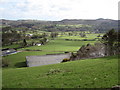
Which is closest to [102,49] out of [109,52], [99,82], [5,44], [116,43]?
[109,52]

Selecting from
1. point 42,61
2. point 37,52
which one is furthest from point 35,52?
point 42,61

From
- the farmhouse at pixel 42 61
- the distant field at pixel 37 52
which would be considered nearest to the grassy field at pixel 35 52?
the distant field at pixel 37 52

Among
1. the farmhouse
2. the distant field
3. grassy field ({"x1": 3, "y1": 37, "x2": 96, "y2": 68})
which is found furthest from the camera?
the distant field

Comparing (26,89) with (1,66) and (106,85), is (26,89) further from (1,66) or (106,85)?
(1,66)

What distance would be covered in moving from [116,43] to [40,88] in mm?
45667

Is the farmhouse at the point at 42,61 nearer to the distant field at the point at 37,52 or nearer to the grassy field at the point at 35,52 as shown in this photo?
the grassy field at the point at 35,52

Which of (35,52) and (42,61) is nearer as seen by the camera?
(42,61)

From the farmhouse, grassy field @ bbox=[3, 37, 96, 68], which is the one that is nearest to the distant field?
grassy field @ bbox=[3, 37, 96, 68]

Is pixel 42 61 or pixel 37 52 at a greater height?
pixel 42 61

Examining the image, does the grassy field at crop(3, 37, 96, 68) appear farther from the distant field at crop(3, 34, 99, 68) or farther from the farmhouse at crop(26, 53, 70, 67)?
the farmhouse at crop(26, 53, 70, 67)

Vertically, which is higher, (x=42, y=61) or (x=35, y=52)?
(x=42, y=61)

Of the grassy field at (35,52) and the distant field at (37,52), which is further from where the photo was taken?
the distant field at (37,52)

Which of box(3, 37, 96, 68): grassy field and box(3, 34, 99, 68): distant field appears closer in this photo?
box(3, 37, 96, 68): grassy field

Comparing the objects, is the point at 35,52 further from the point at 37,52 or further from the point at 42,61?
the point at 42,61
